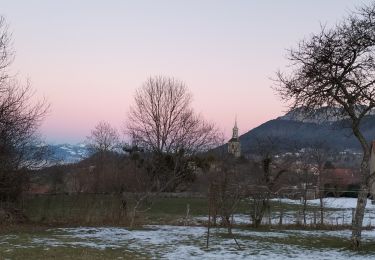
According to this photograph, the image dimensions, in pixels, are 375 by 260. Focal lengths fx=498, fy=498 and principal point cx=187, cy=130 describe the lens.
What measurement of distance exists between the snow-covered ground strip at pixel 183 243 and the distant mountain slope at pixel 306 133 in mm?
4032

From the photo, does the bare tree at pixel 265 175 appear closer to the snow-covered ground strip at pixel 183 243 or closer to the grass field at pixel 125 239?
the grass field at pixel 125 239

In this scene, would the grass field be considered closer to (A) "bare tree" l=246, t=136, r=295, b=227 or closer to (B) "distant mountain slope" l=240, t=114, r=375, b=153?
(A) "bare tree" l=246, t=136, r=295, b=227

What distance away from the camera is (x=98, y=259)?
11.8 m

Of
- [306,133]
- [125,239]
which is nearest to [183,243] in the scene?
[125,239]

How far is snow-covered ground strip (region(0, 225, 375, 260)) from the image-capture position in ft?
43.9

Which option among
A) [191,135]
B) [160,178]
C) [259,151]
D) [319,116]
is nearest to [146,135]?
[191,135]

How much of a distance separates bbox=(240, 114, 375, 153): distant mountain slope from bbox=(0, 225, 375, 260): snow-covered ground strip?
4.03 meters

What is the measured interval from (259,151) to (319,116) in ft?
36.8

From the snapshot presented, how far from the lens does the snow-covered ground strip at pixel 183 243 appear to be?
13367mm

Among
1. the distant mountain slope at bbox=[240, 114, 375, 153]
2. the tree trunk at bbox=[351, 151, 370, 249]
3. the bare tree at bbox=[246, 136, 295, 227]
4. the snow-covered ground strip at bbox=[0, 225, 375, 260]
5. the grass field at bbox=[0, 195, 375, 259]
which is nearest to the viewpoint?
the grass field at bbox=[0, 195, 375, 259]

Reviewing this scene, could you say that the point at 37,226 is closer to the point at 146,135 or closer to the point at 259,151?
the point at 259,151

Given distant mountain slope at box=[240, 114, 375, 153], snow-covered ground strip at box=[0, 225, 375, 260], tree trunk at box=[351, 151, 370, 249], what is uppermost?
distant mountain slope at box=[240, 114, 375, 153]

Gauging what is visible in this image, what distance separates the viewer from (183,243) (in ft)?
50.7

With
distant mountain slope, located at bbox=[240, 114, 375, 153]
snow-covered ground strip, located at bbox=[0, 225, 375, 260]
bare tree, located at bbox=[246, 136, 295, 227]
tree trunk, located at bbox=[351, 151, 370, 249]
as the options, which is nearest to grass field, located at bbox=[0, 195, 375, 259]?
snow-covered ground strip, located at bbox=[0, 225, 375, 260]
